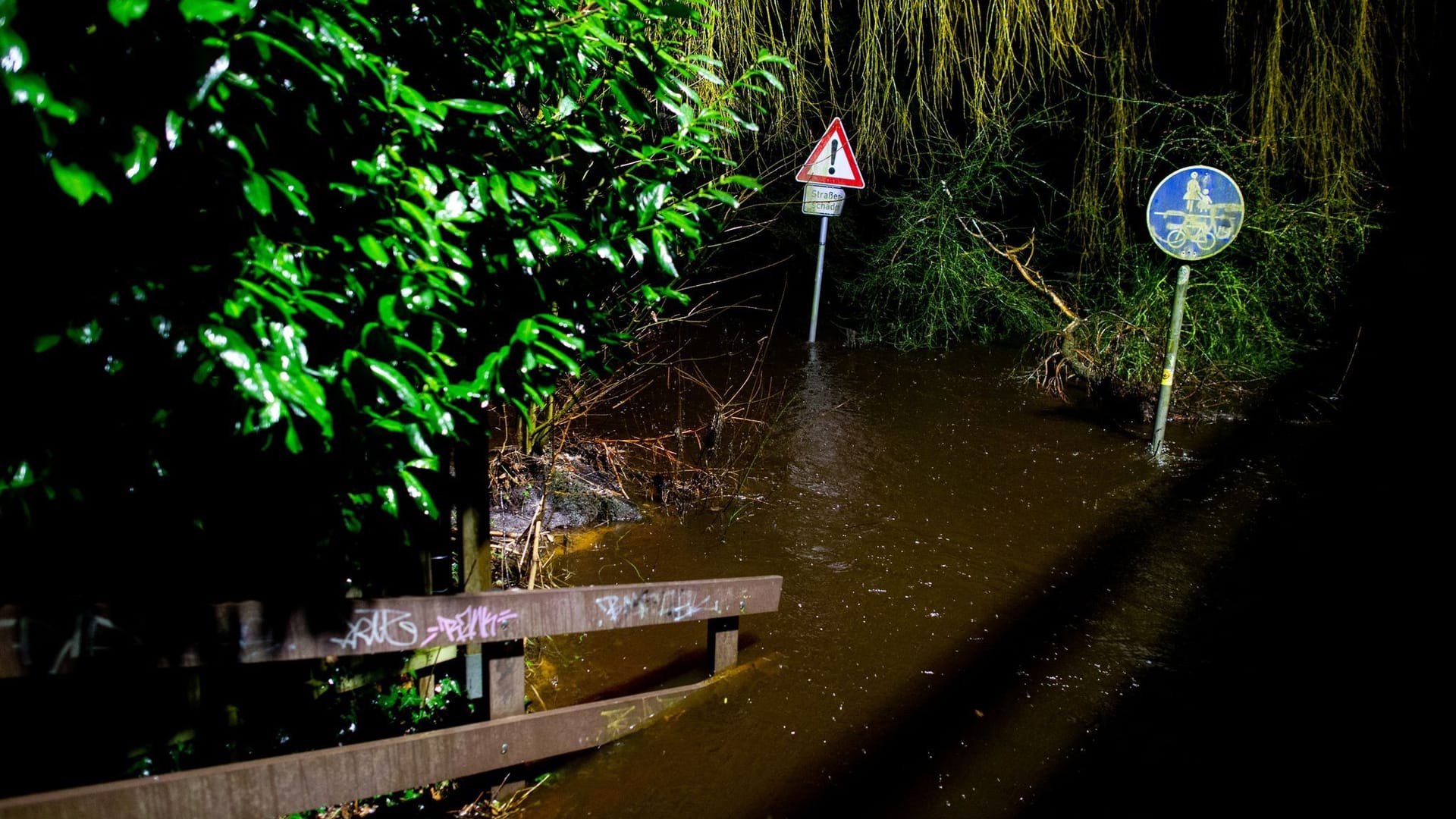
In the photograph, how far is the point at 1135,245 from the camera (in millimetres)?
9406

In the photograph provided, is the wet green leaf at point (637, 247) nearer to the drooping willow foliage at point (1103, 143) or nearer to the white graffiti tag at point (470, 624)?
the white graffiti tag at point (470, 624)

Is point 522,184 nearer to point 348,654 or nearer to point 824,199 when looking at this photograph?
point 348,654

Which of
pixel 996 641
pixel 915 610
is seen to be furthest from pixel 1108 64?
pixel 996 641

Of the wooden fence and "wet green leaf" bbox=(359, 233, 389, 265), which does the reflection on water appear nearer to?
the wooden fence

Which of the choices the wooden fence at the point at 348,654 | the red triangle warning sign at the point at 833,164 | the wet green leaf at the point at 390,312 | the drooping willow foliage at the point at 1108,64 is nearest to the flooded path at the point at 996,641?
the wooden fence at the point at 348,654

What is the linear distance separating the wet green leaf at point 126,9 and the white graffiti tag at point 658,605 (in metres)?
2.09

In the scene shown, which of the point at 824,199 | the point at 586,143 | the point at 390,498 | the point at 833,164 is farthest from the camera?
the point at 824,199

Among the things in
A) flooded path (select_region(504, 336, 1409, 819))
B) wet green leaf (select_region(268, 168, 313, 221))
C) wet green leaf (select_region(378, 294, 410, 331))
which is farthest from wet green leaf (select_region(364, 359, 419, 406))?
flooded path (select_region(504, 336, 1409, 819))

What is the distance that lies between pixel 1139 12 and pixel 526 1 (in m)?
6.90

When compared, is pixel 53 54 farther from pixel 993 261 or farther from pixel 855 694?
pixel 993 261

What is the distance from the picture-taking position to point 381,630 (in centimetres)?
253

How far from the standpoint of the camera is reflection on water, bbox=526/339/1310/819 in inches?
126

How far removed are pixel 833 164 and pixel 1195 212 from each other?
13.2 feet

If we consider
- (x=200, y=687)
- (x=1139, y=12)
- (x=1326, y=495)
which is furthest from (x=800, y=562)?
(x=1139, y=12)
